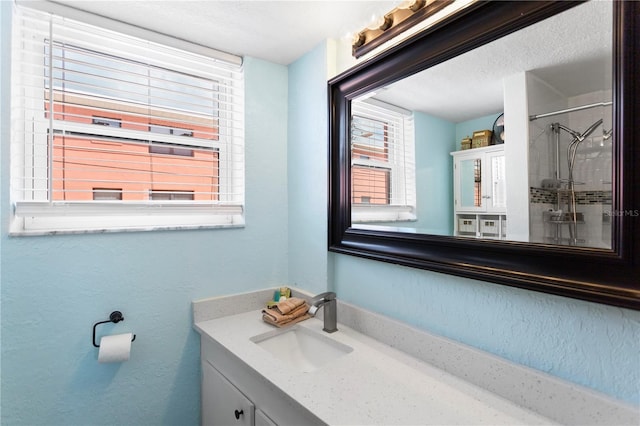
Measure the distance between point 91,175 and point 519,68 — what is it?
67.5 inches

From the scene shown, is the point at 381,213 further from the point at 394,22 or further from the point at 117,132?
the point at 117,132

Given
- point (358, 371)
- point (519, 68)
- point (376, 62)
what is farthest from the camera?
point (376, 62)

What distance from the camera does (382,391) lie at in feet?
3.31

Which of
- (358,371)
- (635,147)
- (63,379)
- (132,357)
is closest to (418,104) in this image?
(635,147)

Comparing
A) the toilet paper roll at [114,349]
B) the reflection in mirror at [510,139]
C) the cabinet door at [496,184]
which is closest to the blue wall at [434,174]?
the reflection in mirror at [510,139]

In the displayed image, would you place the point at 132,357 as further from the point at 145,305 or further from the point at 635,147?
the point at 635,147

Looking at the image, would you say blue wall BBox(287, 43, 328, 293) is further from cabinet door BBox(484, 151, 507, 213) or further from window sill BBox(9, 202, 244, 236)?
cabinet door BBox(484, 151, 507, 213)

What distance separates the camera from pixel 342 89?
152cm

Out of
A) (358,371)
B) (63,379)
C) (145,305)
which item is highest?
(145,305)

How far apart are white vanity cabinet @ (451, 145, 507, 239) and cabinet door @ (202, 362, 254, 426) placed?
105cm

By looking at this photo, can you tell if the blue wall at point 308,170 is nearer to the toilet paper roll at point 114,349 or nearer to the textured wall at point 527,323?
the textured wall at point 527,323

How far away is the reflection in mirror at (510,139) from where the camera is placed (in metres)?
0.80

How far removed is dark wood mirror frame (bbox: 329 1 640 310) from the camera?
0.73 meters

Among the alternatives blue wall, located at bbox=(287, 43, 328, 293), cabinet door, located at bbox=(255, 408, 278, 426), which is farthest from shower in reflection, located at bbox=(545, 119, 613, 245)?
cabinet door, located at bbox=(255, 408, 278, 426)
